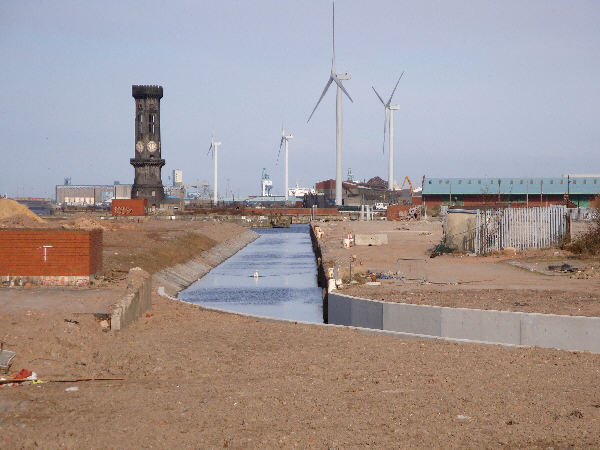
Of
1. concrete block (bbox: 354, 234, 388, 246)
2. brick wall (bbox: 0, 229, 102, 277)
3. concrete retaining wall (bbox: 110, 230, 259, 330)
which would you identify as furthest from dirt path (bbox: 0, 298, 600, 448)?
concrete block (bbox: 354, 234, 388, 246)

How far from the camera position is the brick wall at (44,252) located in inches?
1225

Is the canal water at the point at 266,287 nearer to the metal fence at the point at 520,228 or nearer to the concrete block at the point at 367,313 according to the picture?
the concrete block at the point at 367,313

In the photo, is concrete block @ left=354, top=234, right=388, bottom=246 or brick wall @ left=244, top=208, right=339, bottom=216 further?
brick wall @ left=244, top=208, right=339, bottom=216

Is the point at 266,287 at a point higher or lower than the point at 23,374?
lower

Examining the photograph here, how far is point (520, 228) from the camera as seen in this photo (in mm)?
44906

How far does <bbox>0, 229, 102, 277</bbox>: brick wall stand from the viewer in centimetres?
3111

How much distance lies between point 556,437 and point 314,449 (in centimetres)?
339

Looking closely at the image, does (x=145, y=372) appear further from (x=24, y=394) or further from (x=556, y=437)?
(x=556, y=437)

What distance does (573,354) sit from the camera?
58.4 ft

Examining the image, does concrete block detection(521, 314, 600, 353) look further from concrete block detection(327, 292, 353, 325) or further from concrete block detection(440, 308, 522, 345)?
concrete block detection(327, 292, 353, 325)

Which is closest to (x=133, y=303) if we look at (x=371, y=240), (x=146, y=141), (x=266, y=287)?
(x=266, y=287)

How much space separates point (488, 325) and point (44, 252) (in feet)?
60.7

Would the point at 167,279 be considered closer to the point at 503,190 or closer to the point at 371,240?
the point at 371,240

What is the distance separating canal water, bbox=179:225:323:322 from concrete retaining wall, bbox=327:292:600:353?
11699mm
